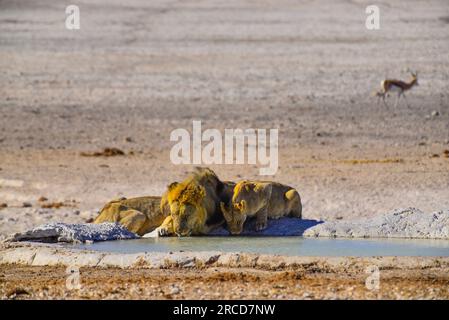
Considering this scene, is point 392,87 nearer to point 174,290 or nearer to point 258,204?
point 258,204

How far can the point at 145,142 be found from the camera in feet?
67.1

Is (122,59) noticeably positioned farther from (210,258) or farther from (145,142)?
(210,258)

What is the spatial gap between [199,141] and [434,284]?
11.8 metres

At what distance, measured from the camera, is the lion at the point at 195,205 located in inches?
417

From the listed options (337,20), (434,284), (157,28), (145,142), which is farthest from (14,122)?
(434,284)

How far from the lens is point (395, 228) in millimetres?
10797

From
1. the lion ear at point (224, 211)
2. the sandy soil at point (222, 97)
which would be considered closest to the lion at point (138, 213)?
the lion ear at point (224, 211)
